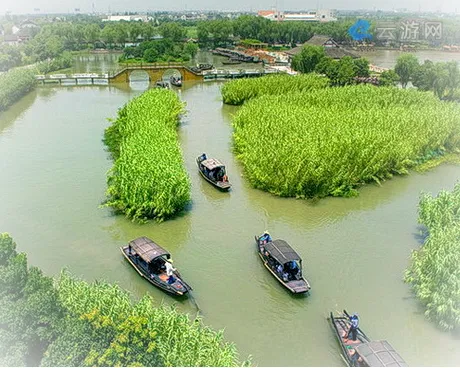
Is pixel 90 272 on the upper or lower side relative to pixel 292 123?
lower

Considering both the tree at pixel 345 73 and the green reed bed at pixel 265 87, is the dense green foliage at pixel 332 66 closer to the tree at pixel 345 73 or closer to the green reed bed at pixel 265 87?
the tree at pixel 345 73

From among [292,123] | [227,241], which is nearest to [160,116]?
[292,123]

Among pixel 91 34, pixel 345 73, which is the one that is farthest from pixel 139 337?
pixel 91 34

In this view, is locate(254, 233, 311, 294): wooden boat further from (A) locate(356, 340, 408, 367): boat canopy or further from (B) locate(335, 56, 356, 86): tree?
(B) locate(335, 56, 356, 86): tree

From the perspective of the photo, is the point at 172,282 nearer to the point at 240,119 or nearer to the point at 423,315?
the point at 423,315

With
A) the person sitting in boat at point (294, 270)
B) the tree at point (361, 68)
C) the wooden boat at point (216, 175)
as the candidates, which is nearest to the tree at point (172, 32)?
the tree at point (361, 68)

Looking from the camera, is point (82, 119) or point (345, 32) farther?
point (345, 32)

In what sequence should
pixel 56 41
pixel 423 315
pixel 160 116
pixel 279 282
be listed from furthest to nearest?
pixel 56 41 → pixel 160 116 → pixel 279 282 → pixel 423 315

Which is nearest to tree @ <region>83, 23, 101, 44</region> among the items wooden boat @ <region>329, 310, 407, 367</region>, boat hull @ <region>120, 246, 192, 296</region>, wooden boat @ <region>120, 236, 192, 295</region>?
wooden boat @ <region>120, 236, 192, 295</region>
